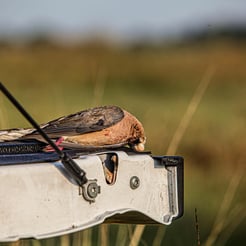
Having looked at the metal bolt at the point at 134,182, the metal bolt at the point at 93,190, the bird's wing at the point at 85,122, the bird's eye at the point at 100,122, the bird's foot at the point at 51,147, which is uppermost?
the metal bolt at the point at 93,190

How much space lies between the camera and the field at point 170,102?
22.0ft

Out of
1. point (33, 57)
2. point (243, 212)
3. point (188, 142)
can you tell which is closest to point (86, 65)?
point (33, 57)

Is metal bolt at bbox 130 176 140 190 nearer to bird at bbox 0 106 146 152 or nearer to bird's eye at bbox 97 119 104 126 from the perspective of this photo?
bird at bbox 0 106 146 152

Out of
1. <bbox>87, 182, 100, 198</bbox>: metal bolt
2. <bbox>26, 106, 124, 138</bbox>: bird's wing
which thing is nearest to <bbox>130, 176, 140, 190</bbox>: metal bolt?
<bbox>87, 182, 100, 198</bbox>: metal bolt

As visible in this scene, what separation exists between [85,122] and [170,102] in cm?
1236

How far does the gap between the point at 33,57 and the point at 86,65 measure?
57.9 inches

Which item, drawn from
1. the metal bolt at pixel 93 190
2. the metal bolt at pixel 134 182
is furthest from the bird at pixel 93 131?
the metal bolt at pixel 93 190

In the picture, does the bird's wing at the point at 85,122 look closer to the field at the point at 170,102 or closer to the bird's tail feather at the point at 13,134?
the bird's tail feather at the point at 13,134

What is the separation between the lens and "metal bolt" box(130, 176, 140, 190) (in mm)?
3656

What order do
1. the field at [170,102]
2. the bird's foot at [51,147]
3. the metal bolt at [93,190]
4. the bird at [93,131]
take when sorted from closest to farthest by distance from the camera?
the metal bolt at [93,190] → the bird's foot at [51,147] → the bird at [93,131] → the field at [170,102]

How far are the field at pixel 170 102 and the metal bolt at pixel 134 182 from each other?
74cm

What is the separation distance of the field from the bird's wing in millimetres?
500

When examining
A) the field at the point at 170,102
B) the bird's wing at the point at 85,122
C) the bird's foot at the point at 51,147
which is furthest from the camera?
the field at the point at 170,102

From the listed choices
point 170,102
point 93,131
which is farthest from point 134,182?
point 170,102
